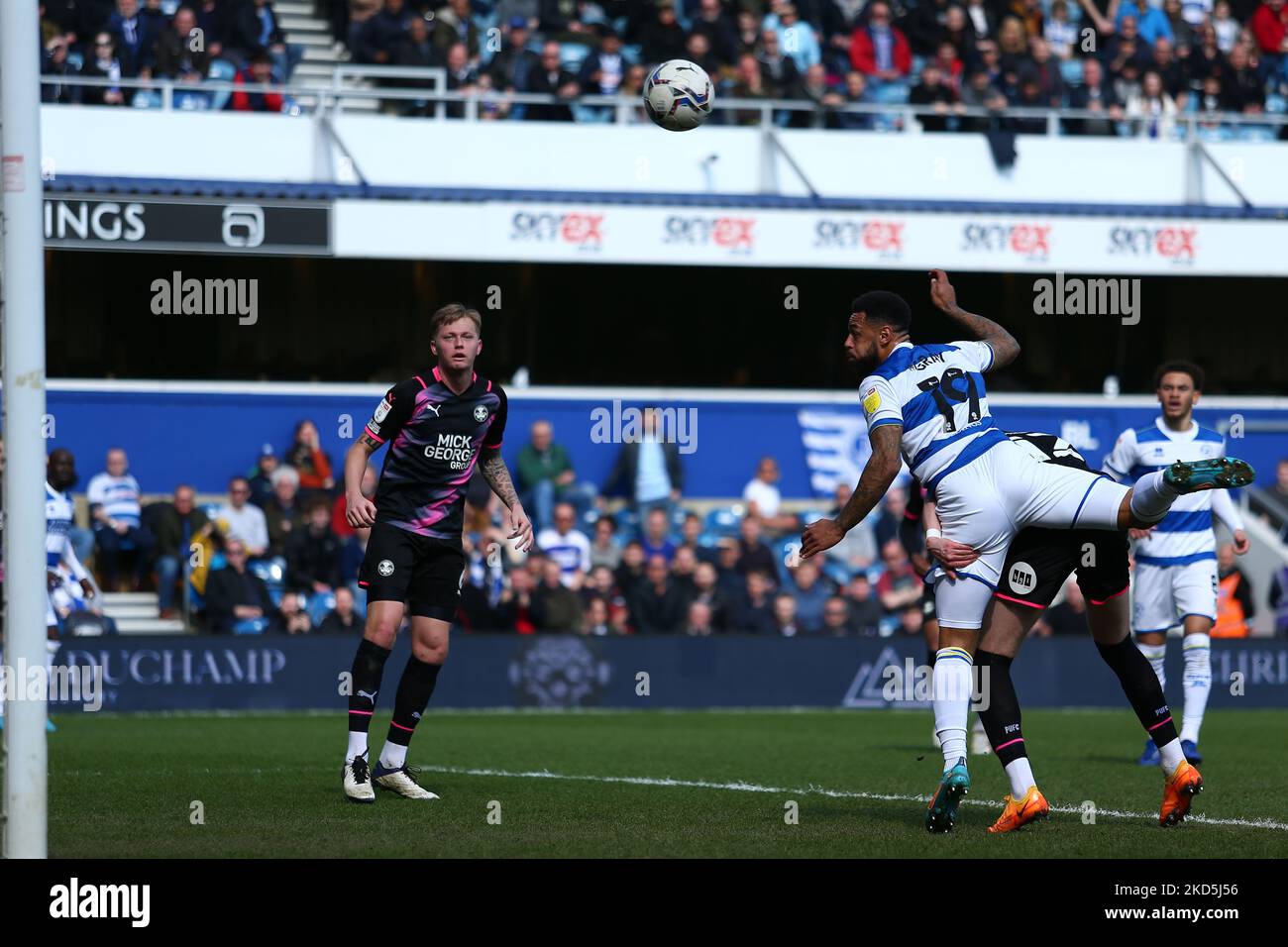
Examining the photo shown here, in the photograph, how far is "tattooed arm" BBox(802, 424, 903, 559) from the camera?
743 centimetres

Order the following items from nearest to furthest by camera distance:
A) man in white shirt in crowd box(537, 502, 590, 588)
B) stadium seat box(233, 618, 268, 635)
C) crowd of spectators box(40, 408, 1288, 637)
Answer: stadium seat box(233, 618, 268, 635)
crowd of spectators box(40, 408, 1288, 637)
man in white shirt in crowd box(537, 502, 590, 588)

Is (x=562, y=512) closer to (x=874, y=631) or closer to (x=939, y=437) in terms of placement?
(x=874, y=631)

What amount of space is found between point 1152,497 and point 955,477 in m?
0.83

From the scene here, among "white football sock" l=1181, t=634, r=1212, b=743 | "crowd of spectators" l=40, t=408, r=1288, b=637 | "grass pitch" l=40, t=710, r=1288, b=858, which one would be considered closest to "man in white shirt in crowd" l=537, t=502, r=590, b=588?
"crowd of spectators" l=40, t=408, r=1288, b=637

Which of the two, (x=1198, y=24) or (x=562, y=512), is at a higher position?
(x=1198, y=24)

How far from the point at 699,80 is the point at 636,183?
9770 millimetres

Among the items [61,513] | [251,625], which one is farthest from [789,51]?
[61,513]

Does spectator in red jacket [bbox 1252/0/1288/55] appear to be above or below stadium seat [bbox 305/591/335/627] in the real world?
above

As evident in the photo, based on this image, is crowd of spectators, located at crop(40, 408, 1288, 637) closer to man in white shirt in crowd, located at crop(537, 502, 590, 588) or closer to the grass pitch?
man in white shirt in crowd, located at crop(537, 502, 590, 588)

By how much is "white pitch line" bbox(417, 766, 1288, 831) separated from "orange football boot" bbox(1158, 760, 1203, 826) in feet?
0.69

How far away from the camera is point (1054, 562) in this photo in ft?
26.0
